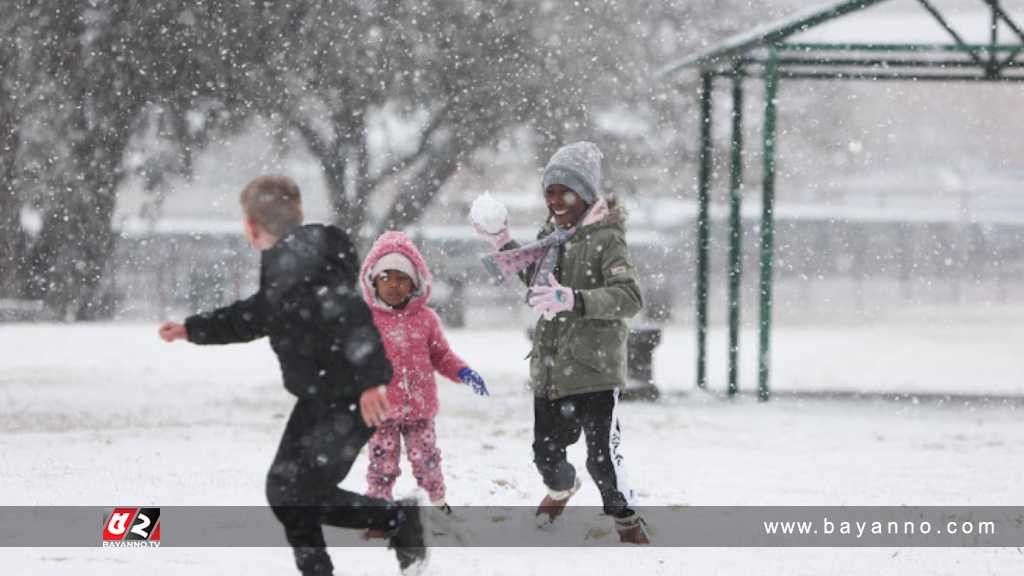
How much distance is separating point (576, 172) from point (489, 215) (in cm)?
42

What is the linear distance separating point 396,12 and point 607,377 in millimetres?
11536

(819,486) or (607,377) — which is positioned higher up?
(607,377)

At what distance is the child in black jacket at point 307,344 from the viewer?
14.6 ft

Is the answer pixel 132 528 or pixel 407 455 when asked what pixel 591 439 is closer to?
pixel 407 455

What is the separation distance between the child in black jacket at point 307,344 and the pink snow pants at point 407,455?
1195mm

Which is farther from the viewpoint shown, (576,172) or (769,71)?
(769,71)

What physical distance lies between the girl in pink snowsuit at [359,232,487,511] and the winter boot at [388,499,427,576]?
66cm

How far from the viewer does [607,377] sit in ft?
18.4

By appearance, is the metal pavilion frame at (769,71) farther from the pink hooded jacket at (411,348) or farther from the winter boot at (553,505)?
the pink hooded jacket at (411,348)

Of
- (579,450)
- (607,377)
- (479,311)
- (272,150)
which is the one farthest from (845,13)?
(479,311)

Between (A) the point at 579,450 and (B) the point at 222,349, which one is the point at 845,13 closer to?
(A) the point at 579,450

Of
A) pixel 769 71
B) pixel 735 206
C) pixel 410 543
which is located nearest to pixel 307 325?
pixel 410 543

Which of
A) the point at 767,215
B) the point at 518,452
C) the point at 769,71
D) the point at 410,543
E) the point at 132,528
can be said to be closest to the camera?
the point at 410,543

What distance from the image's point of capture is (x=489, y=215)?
5.86 metres
